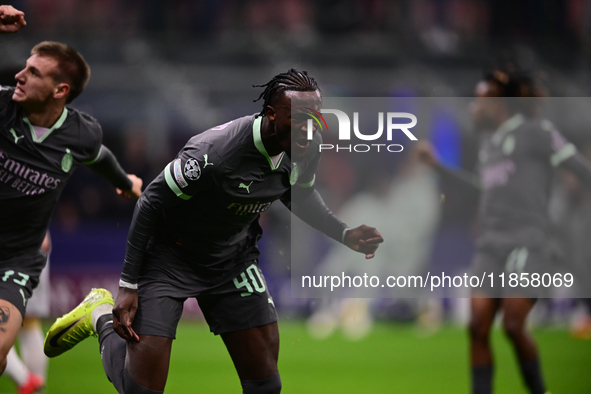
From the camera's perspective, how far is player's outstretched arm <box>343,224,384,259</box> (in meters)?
3.71

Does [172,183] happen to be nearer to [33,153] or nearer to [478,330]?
[33,153]

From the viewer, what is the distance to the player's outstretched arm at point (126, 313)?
3.46 meters

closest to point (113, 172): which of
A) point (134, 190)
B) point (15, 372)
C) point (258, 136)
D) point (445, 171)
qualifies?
point (134, 190)

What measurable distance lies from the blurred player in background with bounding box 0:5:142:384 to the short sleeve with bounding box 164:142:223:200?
1.03 m

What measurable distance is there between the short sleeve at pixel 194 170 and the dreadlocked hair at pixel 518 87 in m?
2.76

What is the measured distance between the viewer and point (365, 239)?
148 inches

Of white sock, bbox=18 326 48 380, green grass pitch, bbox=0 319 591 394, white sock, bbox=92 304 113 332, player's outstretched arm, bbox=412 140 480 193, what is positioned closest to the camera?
white sock, bbox=92 304 113 332

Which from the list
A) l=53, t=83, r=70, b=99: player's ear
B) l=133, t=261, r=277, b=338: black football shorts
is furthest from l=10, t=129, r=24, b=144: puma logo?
l=133, t=261, r=277, b=338: black football shorts

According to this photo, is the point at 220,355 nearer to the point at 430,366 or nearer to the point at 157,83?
the point at 430,366

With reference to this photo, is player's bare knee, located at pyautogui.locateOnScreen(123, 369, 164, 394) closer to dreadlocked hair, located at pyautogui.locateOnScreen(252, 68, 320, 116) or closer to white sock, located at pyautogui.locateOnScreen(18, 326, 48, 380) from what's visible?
dreadlocked hair, located at pyautogui.locateOnScreen(252, 68, 320, 116)

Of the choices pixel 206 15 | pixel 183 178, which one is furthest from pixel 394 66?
pixel 183 178

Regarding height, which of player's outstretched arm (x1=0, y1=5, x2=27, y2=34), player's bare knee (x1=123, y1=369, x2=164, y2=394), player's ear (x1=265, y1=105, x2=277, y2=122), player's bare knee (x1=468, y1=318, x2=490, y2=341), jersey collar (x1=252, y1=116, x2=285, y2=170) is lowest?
player's bare knee (x1=468, y1=318, x2=490, y2=341)

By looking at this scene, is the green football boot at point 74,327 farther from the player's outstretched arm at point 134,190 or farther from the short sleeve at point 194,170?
the short sleeve at point 194,170

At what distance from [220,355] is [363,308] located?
338cm
